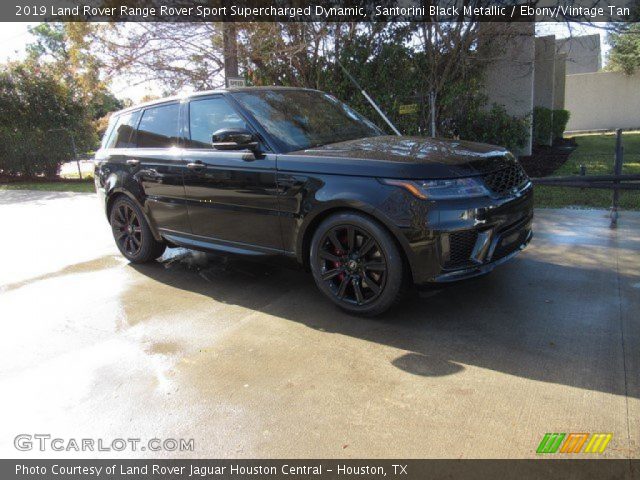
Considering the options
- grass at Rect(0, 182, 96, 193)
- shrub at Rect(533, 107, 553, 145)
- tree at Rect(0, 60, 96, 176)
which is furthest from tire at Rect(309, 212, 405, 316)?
tree at Rect(0, 60, 96, 176)

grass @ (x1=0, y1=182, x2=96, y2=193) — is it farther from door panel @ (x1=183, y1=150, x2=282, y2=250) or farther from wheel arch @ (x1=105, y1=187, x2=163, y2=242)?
door panel @ (x1=183, y1=150, x2=282, y2=250)

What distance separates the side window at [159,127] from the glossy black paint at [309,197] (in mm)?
102

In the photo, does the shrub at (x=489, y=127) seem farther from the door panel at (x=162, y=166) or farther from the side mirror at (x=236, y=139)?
the side mirror at (x=236, y=139)

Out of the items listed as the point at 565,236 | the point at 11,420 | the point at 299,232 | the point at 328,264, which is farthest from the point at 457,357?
the point at 565,236

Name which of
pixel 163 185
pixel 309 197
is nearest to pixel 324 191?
pixel 309 197

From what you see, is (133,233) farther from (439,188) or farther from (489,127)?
(489,127)

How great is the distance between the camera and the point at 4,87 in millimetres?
16234

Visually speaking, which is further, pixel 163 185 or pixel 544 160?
pixel 544 160

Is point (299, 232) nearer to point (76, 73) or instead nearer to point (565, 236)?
point (565, 236)

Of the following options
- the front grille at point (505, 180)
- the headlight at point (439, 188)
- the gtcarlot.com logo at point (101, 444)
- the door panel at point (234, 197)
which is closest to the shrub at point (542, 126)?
the front grille at point (505, 180)

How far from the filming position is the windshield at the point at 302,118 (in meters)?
4.29

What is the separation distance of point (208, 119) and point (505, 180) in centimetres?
269

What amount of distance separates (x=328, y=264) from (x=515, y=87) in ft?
31.9

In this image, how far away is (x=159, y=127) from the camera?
513 cm
